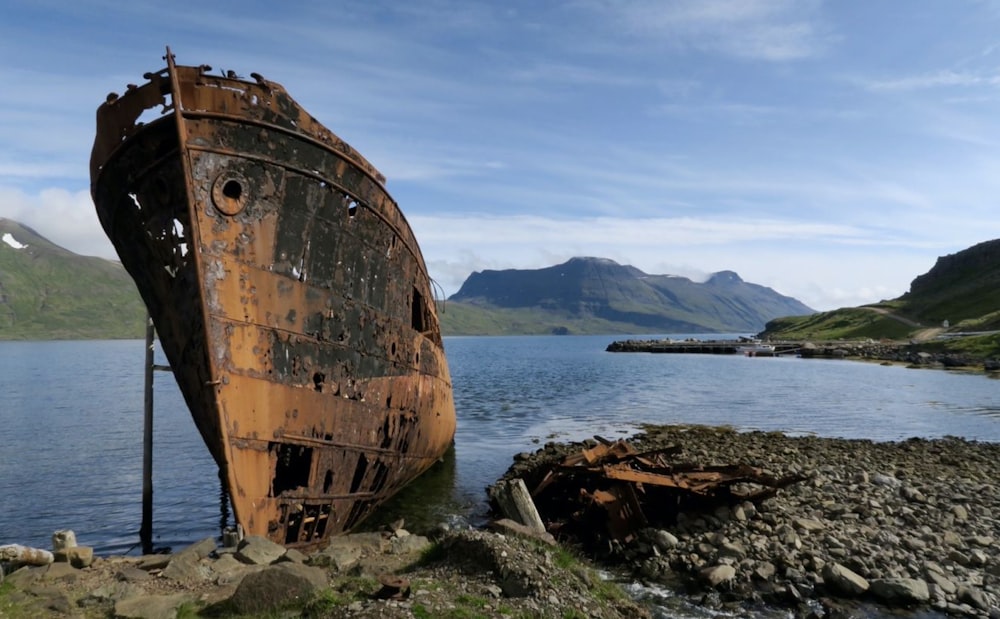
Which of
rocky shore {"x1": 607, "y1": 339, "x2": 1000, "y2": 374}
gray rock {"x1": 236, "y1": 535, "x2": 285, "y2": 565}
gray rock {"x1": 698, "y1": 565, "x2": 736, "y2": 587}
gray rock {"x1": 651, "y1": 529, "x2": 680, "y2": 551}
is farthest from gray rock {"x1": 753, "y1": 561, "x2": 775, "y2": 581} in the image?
rocky shore {"x1": 607, "y1": 339, "x2": 1000, "y2": 374}

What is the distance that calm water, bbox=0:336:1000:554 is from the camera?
17.8 metres

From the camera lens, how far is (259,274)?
36.7 feet

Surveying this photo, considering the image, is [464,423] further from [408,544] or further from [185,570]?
[185,570]

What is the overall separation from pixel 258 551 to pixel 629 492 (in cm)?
763

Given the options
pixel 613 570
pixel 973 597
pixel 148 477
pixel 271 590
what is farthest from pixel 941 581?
pixel 148 477

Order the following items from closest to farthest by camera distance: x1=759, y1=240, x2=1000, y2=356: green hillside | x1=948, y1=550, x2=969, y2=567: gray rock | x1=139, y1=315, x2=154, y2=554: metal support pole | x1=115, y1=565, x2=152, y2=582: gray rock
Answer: x1=115, y1=565, x2=152, y2=582: gray rock
x1=948, y1=550, x2=969, y2=567: gray rock
x1=139, y1=315, x2=154, y2=554: metal support pole
x1=759, y1=240, x2=1000, y2=356: green hillside

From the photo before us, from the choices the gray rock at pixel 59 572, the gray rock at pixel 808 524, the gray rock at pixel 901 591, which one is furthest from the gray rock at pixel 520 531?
the gray rock at pixel 901 591

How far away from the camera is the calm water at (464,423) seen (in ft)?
58.4

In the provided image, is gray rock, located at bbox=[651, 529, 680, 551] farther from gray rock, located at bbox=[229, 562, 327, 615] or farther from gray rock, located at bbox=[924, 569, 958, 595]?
gray rock, located at bbox=[229, 562, 327, 615]

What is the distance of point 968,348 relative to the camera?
78438 millimetres

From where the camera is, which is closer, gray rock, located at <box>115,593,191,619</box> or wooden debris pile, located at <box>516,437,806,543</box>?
gray rock, located at <box>115,593,191,619</box>

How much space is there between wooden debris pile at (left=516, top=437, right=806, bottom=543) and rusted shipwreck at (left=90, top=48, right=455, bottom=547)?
4827 millimetres

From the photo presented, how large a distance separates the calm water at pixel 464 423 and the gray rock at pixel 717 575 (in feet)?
26.4

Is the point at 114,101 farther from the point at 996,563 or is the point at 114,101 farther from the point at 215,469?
the point at 996,563
